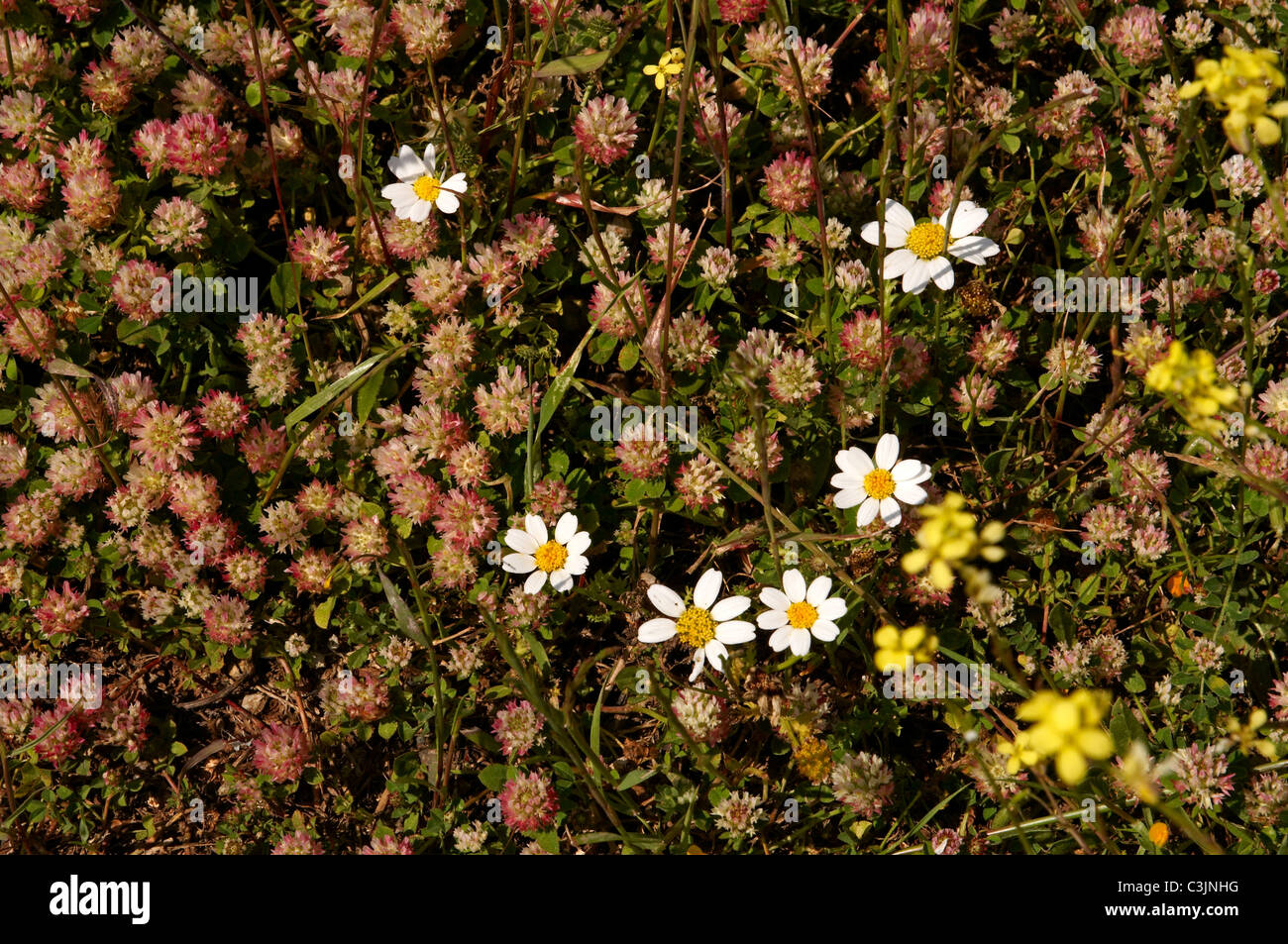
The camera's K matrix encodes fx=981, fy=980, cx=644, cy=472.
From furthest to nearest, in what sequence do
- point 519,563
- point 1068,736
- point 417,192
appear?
point 417,192
point 519,563
point 1068,736

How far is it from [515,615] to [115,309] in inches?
74.6

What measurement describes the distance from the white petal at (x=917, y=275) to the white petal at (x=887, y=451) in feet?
1.63

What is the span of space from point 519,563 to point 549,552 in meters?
0.10

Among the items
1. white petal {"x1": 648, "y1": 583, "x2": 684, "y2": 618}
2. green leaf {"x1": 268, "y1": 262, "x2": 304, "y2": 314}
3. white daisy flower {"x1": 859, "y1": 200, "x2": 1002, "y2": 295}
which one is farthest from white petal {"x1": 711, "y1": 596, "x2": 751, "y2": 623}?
green leaf {"x1": 268, "y1": 262, "x2": 304, "y2": 314}

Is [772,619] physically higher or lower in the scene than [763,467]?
lower

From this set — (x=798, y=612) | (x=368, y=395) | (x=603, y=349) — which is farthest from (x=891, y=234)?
(x=368, y=395)

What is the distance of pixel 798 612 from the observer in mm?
3113

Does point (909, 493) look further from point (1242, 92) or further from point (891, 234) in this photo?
point (1242, 92)

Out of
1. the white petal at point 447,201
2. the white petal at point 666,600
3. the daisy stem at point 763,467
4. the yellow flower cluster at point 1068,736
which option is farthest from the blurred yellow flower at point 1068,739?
the white petal at point 447,201

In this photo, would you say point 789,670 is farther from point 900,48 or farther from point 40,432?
point 40,432

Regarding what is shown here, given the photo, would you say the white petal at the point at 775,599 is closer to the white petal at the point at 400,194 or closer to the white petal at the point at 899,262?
the white petal at the point at 899,262

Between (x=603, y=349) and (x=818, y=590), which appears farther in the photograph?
(x=603, y=349)

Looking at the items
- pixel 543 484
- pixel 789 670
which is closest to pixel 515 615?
pixel 543 484

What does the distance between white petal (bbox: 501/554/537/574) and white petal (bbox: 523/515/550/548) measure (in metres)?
0.06
